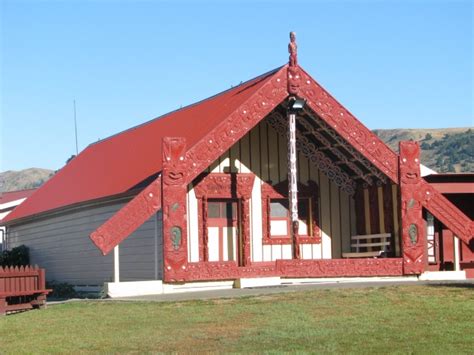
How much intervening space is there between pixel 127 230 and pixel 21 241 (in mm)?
15495

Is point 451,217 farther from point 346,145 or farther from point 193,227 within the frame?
point 193,227

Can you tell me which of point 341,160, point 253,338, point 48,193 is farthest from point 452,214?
point 48,193

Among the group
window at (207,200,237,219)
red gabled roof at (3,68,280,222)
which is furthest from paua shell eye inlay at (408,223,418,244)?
red gabled roof at (3,68,280,222)

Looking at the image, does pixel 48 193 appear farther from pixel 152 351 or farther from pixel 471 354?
pixel 471 354

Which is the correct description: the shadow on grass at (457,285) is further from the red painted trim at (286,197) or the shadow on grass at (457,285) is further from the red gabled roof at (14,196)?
the red gabled roof at (14,196)

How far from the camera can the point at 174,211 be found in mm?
23562

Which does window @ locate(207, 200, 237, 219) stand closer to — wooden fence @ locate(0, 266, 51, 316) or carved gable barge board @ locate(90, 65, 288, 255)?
carved gable barge board @ locate(90, 65, 288, 255)

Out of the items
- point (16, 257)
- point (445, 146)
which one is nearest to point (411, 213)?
point (16, 257)

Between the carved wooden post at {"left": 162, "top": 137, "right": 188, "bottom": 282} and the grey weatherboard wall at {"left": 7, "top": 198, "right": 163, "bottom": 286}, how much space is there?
118 cm

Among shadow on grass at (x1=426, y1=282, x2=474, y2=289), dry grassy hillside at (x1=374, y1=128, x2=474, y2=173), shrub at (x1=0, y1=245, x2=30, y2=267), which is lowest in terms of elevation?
shadow on grass at (x1=426, y1=282, x2=474, y2=289)

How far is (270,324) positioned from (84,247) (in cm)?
1574

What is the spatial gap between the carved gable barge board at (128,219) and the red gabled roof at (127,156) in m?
2.27

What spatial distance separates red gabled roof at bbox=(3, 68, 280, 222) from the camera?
26422mm

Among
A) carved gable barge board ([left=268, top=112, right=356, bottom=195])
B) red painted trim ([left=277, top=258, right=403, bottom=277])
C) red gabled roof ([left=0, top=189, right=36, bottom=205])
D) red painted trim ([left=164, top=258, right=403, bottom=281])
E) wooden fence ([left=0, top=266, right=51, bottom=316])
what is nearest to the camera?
wooden fence ([left=0, top=266, right=51, bottom=316])
